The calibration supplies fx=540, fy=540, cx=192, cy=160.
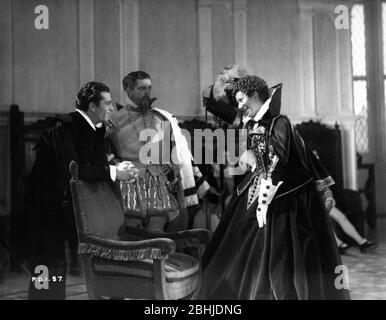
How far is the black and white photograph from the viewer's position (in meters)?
2.54

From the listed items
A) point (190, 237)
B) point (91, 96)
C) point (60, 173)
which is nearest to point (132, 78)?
point (91, 96)

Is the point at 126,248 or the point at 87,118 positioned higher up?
the point at 87,118

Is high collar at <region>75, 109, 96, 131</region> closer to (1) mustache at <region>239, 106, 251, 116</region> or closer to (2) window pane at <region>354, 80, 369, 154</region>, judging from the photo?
(1) mustache at <region>239, 106, 251, 116</region>

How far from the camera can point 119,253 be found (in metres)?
2.44

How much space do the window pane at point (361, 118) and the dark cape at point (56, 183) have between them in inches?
57.8

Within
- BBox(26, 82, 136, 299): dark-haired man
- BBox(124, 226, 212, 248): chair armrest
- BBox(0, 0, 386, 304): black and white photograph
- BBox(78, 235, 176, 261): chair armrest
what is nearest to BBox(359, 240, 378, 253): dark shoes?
BBox(0, 0, 386, 304): black and white photograph

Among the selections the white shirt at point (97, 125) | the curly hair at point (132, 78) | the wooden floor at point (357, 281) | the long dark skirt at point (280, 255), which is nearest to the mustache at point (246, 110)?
the long dark skirt at point (280, 255)

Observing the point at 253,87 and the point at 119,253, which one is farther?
the point at 253,87

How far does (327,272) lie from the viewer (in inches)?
100

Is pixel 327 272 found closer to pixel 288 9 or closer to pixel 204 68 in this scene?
pixel 204 68

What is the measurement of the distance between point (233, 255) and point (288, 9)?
143 cm

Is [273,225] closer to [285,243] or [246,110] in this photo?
[285,243]

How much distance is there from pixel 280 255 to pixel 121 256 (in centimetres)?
72
